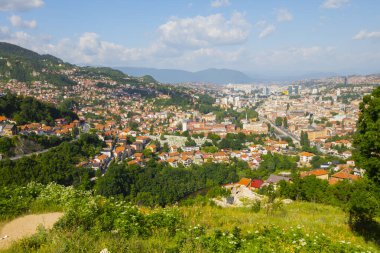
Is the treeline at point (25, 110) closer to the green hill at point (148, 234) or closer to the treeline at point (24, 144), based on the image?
the treeline at point (24, 144)

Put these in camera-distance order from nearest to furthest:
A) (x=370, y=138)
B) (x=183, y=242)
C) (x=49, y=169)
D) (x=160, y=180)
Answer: (x=183, y=242) < (x=370, y=138) < (x=49, y=169) < (x=160, y=180)

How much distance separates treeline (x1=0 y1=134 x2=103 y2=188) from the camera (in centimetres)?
1878

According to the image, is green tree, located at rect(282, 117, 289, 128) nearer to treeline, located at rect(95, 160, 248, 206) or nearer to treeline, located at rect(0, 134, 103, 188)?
treeline, located at rect(95, 160, 248, 206)

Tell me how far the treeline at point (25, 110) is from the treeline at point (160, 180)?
17.8 m

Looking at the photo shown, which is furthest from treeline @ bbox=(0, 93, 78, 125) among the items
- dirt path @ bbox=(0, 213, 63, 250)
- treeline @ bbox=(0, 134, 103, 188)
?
dirt path @ bbox=(0, 213, 63, 250)

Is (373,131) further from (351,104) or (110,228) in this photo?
(351,104)

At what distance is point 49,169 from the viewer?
69.8 ft

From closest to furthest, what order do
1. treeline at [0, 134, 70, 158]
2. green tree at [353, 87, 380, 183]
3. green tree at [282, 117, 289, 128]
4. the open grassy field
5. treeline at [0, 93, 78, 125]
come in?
the open grassy field < green tree at [353, 87, 380, 183] < treeline at [0, 134, 70, 158] < treeline at [0, 93, 78, 125] < green tree at [282, 117, 289, 128]

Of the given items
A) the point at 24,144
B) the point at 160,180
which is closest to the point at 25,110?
the point at 24,144

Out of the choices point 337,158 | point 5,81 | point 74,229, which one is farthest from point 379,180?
point 5,81

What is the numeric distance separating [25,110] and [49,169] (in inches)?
803

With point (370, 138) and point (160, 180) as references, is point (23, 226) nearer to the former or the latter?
point (370, 138)

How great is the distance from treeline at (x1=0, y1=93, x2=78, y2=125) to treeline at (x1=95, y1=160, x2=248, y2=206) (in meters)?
17.8

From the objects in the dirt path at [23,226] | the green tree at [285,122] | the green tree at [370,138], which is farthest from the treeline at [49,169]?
the green tree at [285,122]
